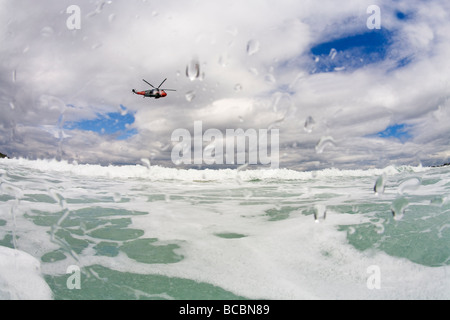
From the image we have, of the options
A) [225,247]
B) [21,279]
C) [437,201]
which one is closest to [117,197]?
[225,247]

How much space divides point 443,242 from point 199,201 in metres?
7.42

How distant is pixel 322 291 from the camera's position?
352cm

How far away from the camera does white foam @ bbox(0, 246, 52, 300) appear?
3.14m

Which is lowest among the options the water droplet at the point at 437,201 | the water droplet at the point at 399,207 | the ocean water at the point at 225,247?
the ocean water at the point at 225,247

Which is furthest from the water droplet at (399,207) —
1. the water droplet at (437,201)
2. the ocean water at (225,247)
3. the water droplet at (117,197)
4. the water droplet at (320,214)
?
the water droplet at (117,197)

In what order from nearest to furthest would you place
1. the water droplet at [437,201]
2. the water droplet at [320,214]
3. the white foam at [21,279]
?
the white foam at [21,279] → the water droplet at [320,214] → the water droplet at [437,201]

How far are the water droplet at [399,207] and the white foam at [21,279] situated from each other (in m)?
7.14

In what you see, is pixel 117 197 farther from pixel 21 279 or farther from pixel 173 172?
pixel 173 172

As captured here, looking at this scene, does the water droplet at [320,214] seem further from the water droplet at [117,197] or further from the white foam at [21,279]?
the water droplet at [117,197]

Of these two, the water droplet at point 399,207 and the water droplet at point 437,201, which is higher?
the water droplet at point 437,201

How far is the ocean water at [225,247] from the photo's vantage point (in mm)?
3514

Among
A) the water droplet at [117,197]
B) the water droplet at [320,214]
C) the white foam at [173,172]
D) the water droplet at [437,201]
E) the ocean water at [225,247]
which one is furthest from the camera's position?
the white foam at [173,172]
